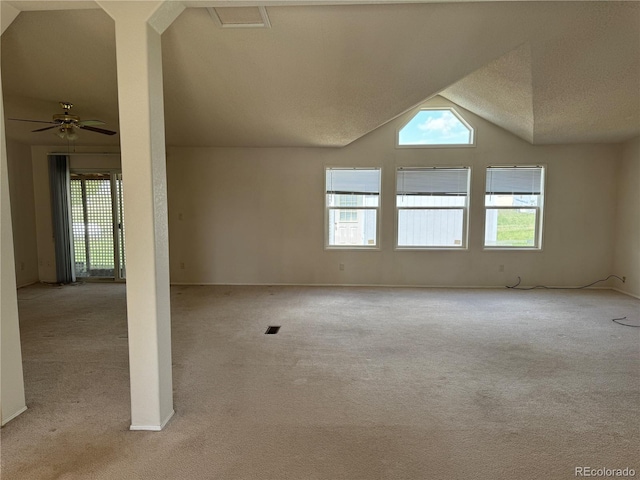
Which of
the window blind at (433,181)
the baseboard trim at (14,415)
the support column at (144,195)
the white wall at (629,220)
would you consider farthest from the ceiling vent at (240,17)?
Result: the white wall at (629,220)

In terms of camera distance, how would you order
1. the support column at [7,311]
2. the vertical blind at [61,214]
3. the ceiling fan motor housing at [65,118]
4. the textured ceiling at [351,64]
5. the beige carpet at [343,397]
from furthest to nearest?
1. the vertical blind at [61,214]
2. the ceiling fan motor housing at [65,118]
3. the textured ceiling at [351,64]
4. the support column at [7,311]
5. the beige carpet at [343,397]

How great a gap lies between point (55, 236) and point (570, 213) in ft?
29.2

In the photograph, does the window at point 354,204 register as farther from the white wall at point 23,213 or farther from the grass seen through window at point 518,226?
the white wall at point 23,213

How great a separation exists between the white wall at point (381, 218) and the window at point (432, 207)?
15cm

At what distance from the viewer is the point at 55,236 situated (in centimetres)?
601

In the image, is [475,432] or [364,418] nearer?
[475,432]

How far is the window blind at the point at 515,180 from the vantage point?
565 centimetres

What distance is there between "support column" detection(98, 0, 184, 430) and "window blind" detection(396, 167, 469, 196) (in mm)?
4391

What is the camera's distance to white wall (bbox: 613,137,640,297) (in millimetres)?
5102

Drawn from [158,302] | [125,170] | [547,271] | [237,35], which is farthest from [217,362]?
[547,271]

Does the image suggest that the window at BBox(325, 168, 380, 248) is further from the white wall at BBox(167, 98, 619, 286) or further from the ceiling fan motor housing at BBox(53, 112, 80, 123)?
the ceiling fan motor housing at BBox(53, 112, 80, 123)

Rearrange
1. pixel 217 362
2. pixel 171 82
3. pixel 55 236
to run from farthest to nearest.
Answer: pixel 55 236 → pixel 171 82 → pixel 217 362

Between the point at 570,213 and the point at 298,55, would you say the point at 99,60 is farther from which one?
the point at 570,213

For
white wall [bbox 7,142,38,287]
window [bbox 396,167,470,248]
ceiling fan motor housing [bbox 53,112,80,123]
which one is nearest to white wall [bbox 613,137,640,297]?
window [bbox 396,167,470,248]
